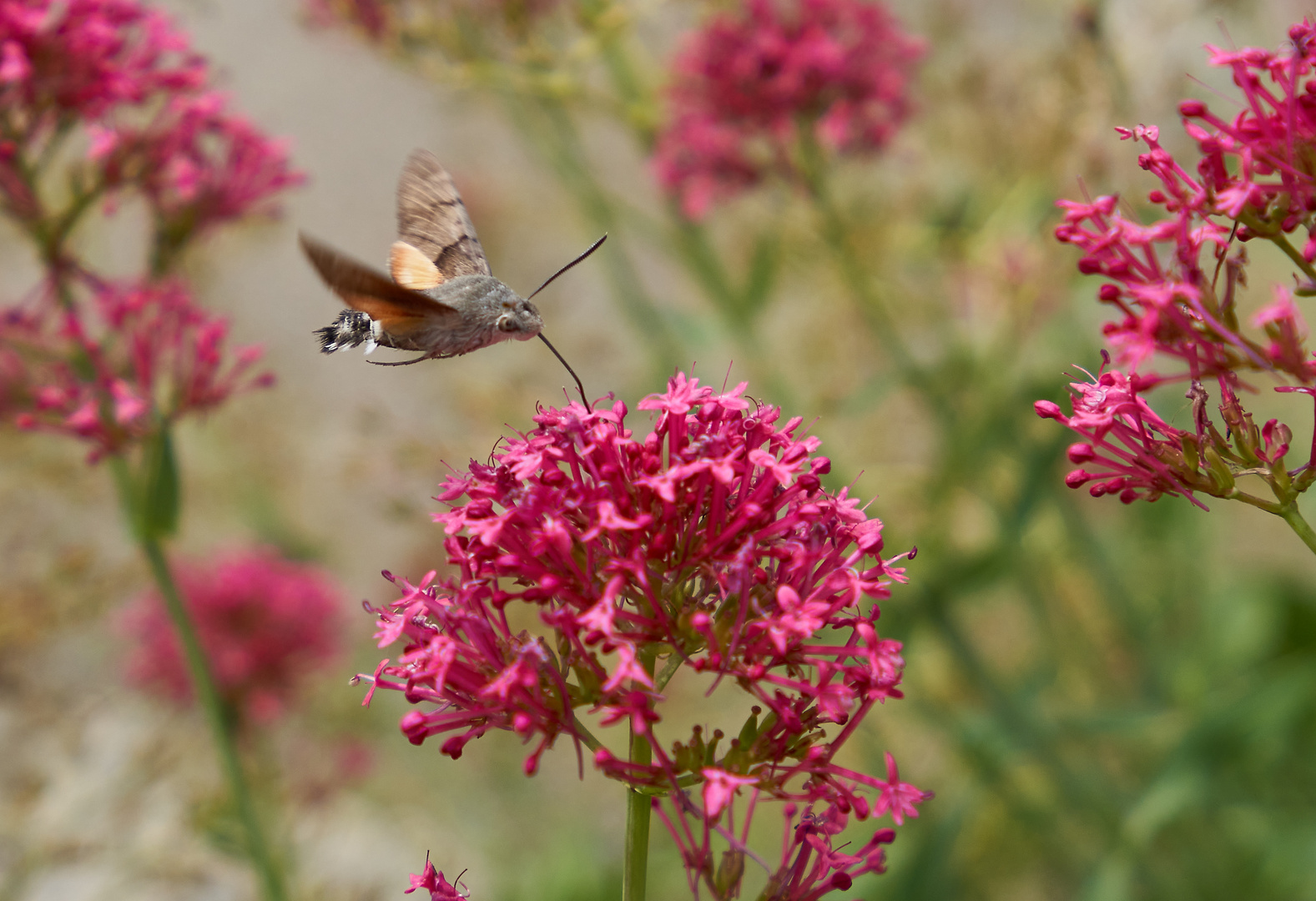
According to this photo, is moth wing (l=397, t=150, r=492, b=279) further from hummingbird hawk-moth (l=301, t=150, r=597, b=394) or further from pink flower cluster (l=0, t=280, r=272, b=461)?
pink flower cluster (l=0, t=280, r=272, b=461)

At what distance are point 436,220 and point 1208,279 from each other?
1238mm

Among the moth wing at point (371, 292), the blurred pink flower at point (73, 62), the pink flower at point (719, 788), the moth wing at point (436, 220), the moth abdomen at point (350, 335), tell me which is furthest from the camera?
the blurred pink flower at point (73, 62)

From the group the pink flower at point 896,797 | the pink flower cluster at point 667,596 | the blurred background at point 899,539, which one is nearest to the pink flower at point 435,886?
the pink flower cluster at point 667,596

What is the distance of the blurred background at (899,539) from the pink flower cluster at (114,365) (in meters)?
0.43

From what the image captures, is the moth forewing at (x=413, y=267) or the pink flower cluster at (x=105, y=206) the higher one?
the pink flower cluster at (x=105, y=206)

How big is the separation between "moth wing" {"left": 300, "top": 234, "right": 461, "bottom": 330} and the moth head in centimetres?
7

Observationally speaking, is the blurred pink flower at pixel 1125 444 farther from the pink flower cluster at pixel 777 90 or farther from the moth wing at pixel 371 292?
the pink flower cluster at pixel 777 90

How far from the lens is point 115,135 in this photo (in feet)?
7.09

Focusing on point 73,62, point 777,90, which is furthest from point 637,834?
point 777,90

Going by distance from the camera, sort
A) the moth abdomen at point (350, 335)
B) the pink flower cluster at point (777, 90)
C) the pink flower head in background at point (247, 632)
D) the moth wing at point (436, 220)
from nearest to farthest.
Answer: the moth abdomen at point (350, 335) → the moth wing at point (436, 220) → the pink flower cluster at point (777, 90) → the pink flower head in background at point (247, 632)

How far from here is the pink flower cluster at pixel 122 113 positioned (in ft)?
6.79

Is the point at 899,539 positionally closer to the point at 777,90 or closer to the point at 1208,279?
the point at 777,90

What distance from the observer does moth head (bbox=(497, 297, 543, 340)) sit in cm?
156

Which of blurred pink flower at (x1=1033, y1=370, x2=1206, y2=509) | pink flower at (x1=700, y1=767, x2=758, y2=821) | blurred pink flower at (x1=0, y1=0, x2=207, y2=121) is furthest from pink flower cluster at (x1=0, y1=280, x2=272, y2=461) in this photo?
blurred pink flower at (x1=1033, y1=370, x2=1206, y2=509)
